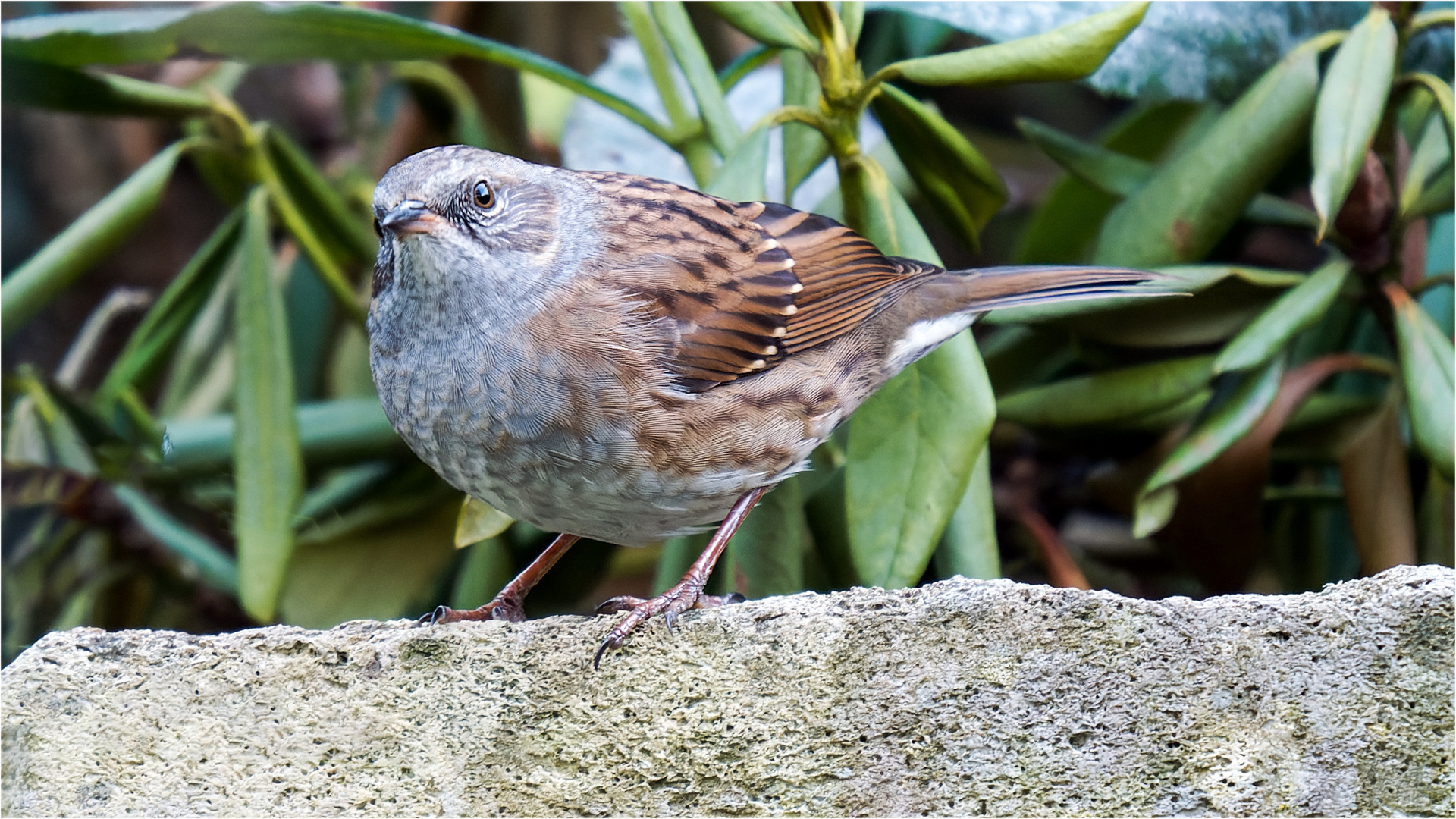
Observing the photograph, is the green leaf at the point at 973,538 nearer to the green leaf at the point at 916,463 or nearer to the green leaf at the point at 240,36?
the green leaf at the point at 916,463

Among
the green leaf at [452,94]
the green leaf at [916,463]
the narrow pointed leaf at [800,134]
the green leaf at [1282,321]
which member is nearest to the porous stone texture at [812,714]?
the green leaf at [916,463]

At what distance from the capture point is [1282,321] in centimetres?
239

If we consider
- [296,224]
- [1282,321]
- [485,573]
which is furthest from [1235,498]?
[296,224]

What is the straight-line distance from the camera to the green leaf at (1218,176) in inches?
98.9

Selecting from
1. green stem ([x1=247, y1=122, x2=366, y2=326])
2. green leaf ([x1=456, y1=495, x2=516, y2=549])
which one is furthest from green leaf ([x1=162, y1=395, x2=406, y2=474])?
green leaf ([x1=456, y1=495, x2=516, y2=549])

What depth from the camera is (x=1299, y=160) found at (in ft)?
9.55

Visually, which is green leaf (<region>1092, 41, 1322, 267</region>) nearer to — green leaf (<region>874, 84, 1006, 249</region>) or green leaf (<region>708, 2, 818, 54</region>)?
green leaf (<region>874, 84, 1006, 249</region>)

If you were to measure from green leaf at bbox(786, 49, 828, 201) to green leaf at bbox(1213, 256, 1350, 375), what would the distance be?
0.85m

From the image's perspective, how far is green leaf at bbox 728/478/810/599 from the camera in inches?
94.7

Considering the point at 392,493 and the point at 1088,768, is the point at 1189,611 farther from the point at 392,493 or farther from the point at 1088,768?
the point at 392,493

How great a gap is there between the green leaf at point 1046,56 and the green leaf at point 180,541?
6.55 feet

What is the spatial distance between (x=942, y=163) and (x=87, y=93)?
174cm

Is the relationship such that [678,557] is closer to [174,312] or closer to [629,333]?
[629,333]

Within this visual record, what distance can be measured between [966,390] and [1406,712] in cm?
83
